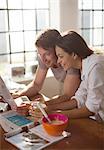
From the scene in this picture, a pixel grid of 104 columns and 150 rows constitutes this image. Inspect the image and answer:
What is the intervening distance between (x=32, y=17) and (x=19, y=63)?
0.57 meters

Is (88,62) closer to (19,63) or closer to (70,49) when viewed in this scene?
(70,49)

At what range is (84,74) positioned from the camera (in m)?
1.68

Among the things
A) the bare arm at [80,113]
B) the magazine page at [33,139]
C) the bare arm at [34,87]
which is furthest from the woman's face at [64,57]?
the magazine page at [33,139]

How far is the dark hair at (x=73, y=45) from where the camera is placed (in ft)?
5.66

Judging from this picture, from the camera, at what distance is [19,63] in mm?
3232

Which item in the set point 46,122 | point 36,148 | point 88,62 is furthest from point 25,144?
point 88,62

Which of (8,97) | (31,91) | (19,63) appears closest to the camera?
(8,97)

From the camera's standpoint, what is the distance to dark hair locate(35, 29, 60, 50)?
1.95 m

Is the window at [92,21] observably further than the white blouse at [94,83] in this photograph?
Yes

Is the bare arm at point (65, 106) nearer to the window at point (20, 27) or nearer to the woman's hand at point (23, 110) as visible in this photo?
the woman's hand at point (23, 110)

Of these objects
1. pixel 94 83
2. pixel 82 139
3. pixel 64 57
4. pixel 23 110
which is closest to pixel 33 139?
pixel 82 139

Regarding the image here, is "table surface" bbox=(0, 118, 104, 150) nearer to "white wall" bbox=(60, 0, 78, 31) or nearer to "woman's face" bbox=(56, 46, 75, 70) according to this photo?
"woman's face" bbox=(56, 46, 75, 70)

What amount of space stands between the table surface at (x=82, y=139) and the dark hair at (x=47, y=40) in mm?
720

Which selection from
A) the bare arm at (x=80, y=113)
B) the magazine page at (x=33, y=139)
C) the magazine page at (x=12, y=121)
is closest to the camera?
the magazine page at (x=33, y=139)
